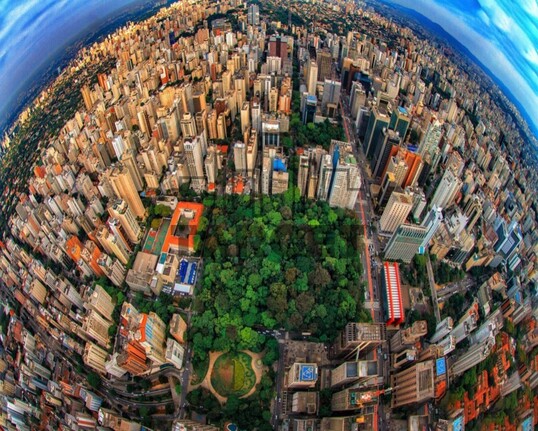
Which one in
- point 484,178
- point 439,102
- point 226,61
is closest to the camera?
point 484,178

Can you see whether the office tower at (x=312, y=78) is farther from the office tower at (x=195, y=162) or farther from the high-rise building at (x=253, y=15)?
the high-rise building at (x=253, y=15)

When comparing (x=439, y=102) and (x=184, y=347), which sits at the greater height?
(x=439, y=102)

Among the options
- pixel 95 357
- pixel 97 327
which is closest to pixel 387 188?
pixel 97 327

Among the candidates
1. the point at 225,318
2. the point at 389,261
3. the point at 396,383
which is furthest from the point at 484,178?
the point at 225,318

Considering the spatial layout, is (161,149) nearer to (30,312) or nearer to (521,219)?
(30,312)

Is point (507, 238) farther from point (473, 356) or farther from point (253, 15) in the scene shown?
point (253, 15)

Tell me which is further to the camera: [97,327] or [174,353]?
[97,327]

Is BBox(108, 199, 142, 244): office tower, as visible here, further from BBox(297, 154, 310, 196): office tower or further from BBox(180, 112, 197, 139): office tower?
BBox(297, 154, 310, 196): office tower

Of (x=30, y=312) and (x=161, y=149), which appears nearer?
(x=30, y=312)
